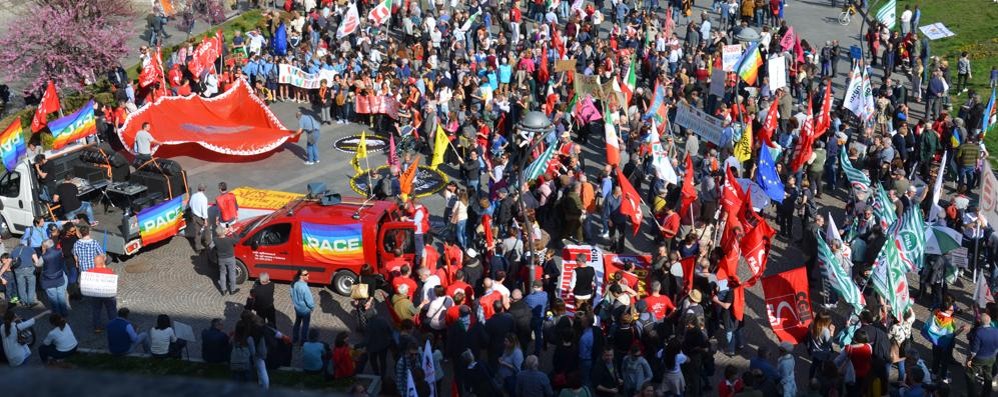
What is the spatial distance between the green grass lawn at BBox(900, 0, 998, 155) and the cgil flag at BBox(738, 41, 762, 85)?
6778mm

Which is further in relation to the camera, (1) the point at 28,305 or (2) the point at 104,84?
(2) the point at 104,84

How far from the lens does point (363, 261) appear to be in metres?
18.5

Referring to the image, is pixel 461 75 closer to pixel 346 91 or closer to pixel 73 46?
pixel 346 91

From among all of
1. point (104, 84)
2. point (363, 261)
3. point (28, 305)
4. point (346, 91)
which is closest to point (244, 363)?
point (363, 261)

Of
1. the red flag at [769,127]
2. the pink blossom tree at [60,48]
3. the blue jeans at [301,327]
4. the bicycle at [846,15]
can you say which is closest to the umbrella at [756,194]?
the red flag at [769,127]

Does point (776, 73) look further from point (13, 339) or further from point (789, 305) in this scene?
point (13, 339)

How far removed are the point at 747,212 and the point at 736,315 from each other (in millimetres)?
3199

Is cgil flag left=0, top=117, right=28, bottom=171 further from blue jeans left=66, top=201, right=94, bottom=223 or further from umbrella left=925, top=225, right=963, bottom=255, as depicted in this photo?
umbrella left=925, top=225, right=963, bottom=255

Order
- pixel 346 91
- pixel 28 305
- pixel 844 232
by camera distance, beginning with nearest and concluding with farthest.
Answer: pixel 28 305
pixel 844 232
pixel 346 91

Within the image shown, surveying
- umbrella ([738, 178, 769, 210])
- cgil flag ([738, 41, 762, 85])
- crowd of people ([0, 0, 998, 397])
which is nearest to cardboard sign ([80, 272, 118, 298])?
crowd of people ([0, 0, 998, 397])

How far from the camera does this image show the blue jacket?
16.2m

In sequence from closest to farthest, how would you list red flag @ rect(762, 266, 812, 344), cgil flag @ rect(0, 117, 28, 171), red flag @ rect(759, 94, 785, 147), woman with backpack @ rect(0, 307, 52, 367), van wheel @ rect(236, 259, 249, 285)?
woman with backpack @ rect(0, 307, 52, 367)
red flag @ rect(762, 266, 812, 344)
van wheel @ rect(236, 259, 249, 285)
cgil flag @ rect(0, 117, 28, 171)
red flag @ rect(759, 94, 785, 147)

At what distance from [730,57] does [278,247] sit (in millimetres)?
14836

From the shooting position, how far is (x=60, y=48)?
3125 cm
